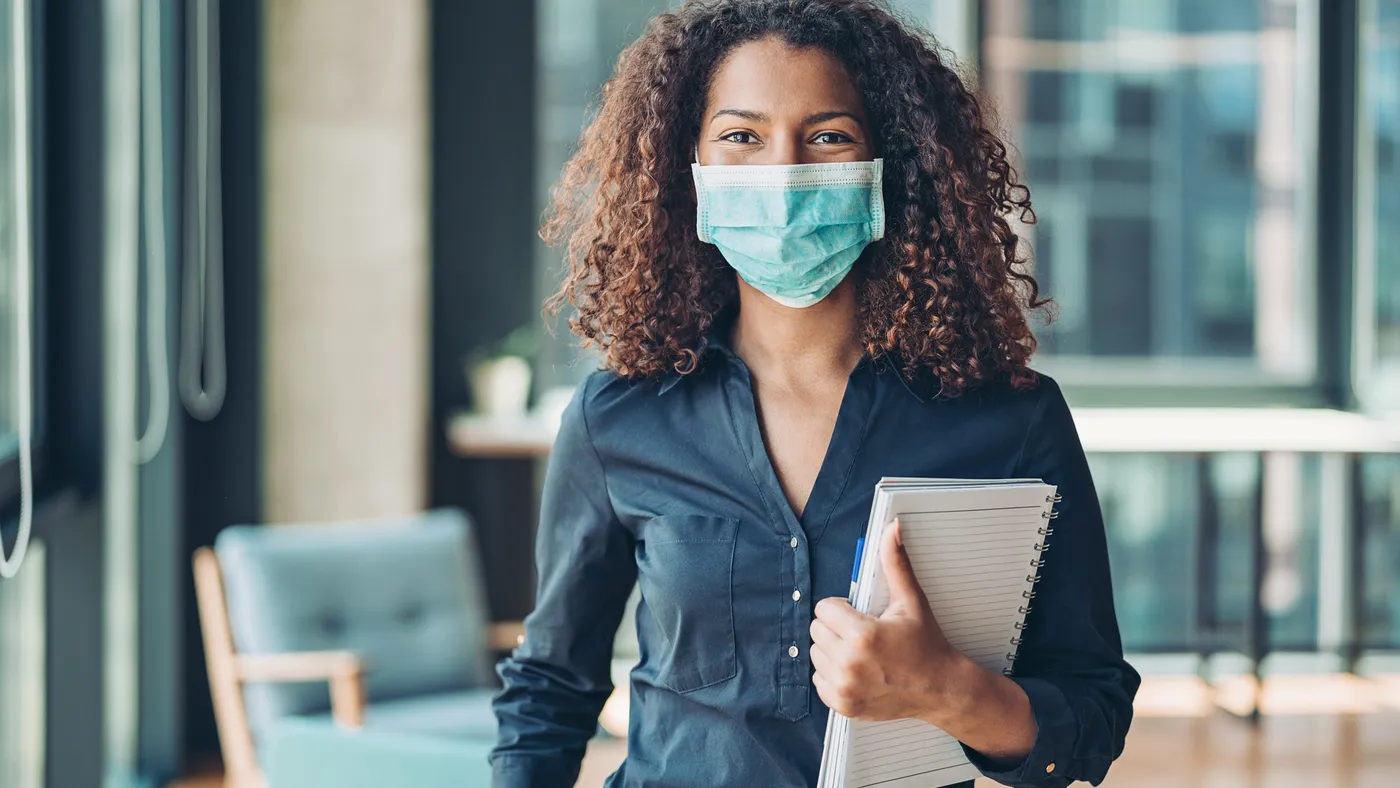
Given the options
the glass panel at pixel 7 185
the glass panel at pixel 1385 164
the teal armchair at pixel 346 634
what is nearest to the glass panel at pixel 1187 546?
the glass panel at pixel 1385 164

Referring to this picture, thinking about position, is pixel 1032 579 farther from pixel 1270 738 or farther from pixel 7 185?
pixel 1270 738

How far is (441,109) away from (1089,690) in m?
3.71

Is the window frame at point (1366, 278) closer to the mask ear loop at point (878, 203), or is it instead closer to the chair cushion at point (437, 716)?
the chair cushion at point (437, 716)

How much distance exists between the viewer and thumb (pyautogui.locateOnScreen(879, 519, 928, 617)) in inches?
42.1

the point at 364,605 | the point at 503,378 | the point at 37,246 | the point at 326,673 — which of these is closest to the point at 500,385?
the point at 503,378

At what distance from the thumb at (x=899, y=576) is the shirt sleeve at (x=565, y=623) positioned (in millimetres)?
317

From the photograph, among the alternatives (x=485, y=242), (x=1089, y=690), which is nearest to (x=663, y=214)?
(x=1089, y=690)

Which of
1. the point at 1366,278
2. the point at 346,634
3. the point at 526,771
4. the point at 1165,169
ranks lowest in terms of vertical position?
the point at 346,634

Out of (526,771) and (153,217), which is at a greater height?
(153,217)

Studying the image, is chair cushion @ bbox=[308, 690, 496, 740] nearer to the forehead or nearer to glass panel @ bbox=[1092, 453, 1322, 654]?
the forehead

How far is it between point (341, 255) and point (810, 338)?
9.56 ft

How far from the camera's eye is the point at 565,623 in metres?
1.31

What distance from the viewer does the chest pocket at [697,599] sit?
121 cm

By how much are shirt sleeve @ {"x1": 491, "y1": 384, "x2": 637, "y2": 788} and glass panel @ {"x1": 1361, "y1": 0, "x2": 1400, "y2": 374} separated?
439cm
